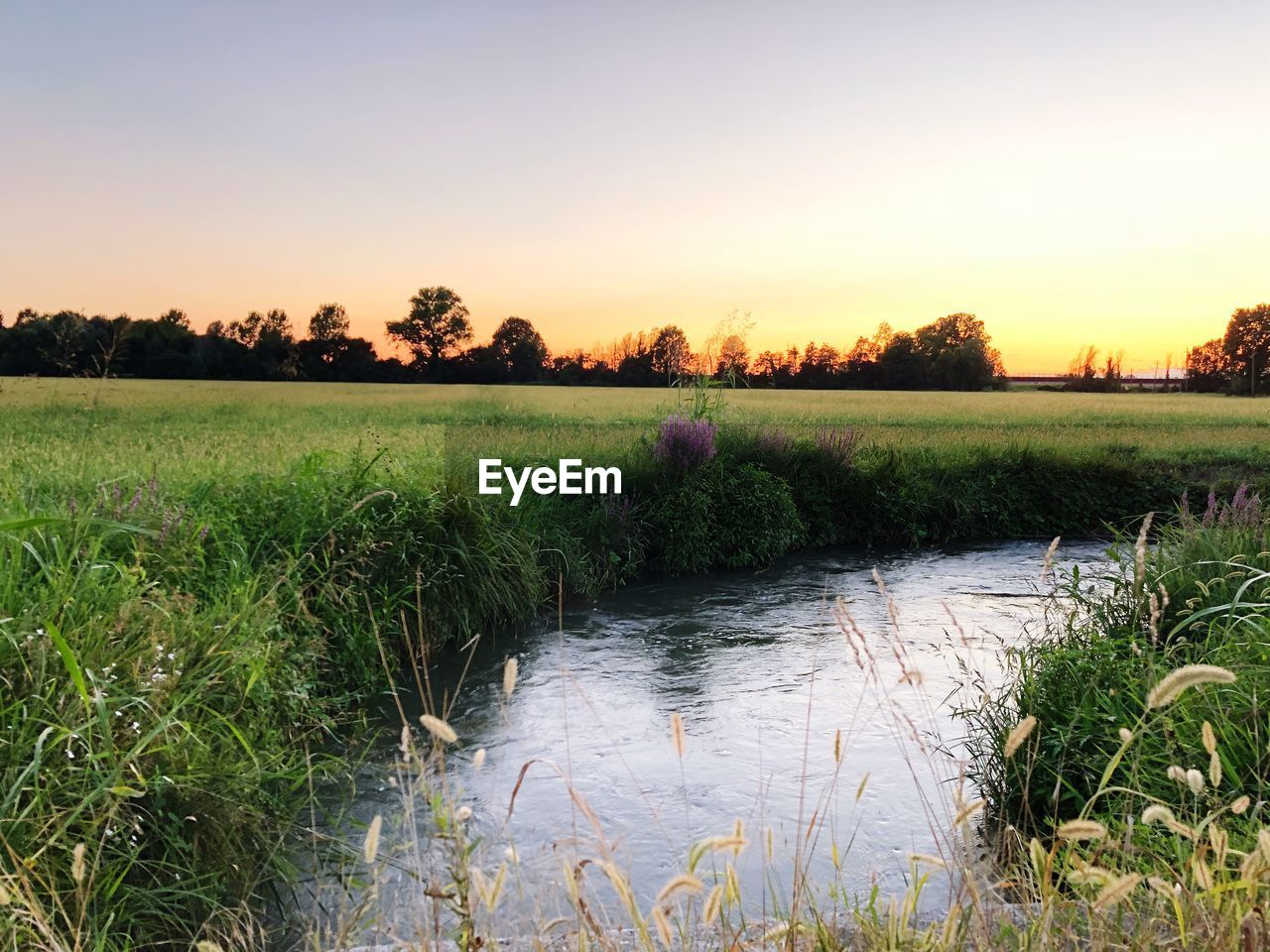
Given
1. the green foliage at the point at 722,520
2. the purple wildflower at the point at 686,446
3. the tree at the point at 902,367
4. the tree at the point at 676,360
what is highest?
the tree at the point at 902,367

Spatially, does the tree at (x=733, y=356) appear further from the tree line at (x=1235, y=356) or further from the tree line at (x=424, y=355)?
the tree line at (x=1235, y=356)

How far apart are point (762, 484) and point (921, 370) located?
3300cm

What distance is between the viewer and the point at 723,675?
20.9 feet

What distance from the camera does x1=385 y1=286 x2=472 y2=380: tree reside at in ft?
116

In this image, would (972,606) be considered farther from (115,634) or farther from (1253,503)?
(115,634)

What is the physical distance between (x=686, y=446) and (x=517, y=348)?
23.2 metres

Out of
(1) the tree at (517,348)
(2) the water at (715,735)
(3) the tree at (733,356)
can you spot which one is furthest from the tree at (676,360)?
(1) the tree at (517,348)

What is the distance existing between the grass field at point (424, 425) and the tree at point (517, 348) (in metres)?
4.70

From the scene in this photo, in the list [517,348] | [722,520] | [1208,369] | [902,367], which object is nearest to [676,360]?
[722,520]

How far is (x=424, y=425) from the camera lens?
15477 mm

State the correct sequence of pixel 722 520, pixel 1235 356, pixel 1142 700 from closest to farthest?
pixel 1142 700, pixel 722 520, pixel 1235 356

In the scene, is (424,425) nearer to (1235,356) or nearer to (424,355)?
(424,355)

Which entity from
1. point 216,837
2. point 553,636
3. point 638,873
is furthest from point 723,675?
point 216,837

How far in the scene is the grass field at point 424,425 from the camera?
796 centimetres
